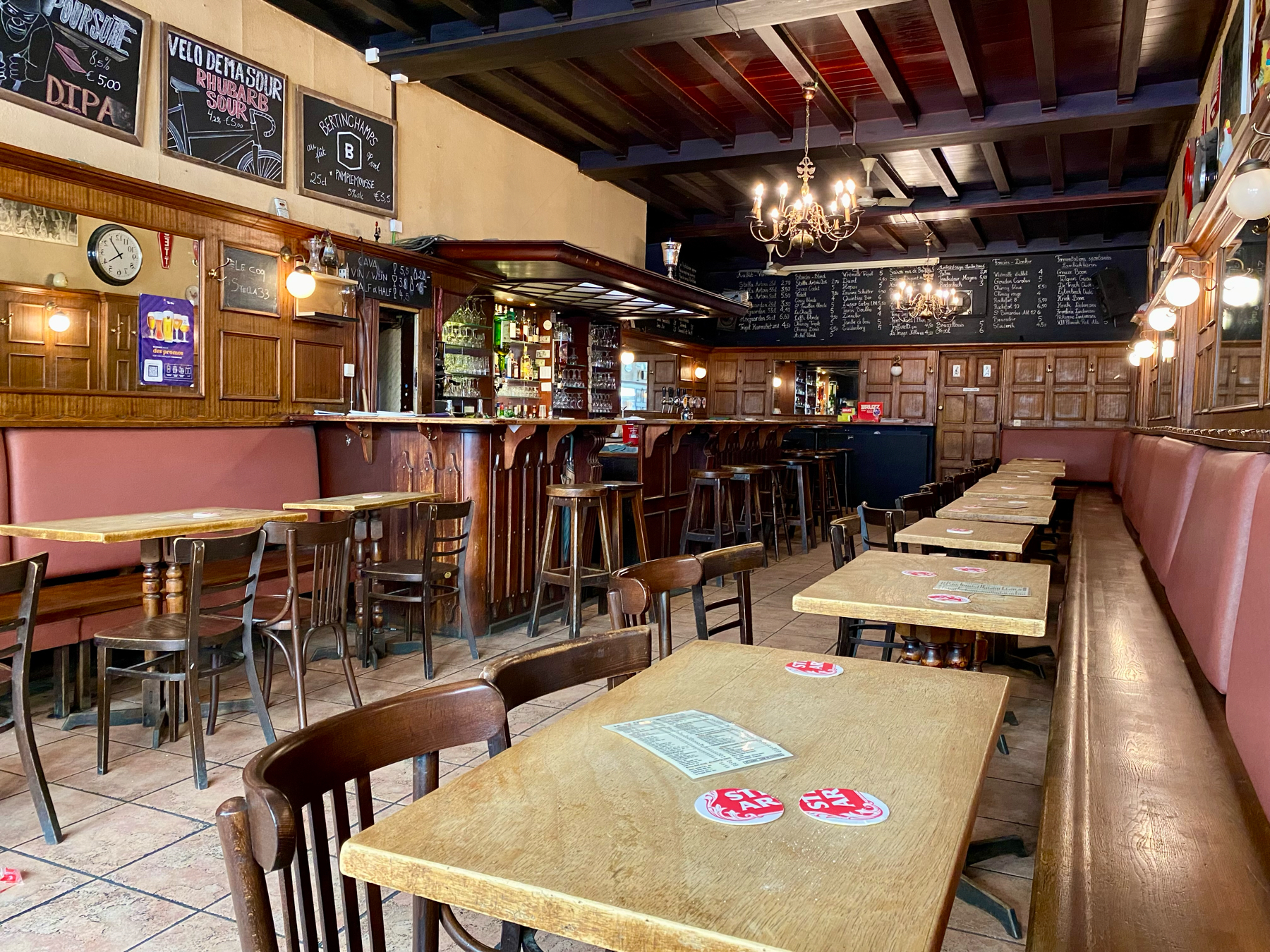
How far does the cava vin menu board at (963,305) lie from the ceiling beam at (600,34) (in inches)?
276

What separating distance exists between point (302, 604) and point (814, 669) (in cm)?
279

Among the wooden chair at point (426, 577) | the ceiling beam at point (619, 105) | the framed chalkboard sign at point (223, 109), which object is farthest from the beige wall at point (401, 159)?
the wooden chair at point (426, 577)

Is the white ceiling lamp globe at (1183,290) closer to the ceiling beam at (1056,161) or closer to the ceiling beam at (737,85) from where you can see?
the ceiling beam at (1056,161)

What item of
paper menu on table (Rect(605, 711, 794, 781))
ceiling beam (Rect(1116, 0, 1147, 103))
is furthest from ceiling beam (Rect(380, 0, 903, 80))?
paper menu on table (Rect(605, 711, 794, 781))

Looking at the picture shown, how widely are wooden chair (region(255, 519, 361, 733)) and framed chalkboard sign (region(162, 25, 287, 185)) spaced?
329 centimetres

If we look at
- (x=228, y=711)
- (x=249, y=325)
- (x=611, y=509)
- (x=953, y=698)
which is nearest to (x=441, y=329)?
(x=249, y=325)

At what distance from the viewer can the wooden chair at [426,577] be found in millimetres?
4332

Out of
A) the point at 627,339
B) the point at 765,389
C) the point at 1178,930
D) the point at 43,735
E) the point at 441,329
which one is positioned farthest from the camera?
the point at 765,389

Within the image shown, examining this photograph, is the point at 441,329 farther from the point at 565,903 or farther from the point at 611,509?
the point at 565,903

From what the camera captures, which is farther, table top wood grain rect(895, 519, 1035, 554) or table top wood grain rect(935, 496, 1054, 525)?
table top wood grain rect(935, 496, 1054, 525)

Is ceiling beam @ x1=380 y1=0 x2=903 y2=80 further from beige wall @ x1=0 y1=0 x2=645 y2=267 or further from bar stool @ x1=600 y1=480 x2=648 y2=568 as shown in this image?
bar stool @ x1=600 y1=480 x2=648 y2=568

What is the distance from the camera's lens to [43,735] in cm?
350

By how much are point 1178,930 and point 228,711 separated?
11.7 ft

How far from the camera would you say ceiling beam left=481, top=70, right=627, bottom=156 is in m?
7.39
